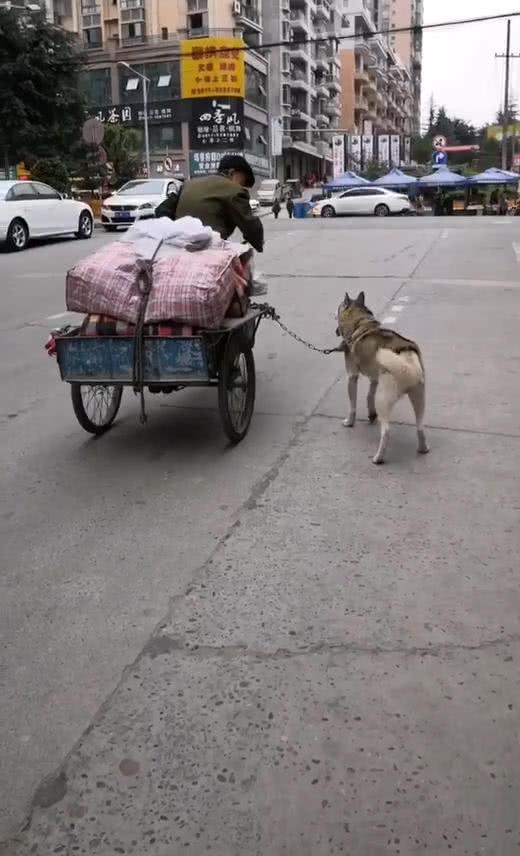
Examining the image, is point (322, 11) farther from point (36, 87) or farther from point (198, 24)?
point (36, 87)

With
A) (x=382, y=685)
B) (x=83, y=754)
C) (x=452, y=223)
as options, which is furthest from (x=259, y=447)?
(x=452, y=223)

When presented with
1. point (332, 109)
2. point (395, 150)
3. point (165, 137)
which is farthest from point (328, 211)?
point (332, 109)

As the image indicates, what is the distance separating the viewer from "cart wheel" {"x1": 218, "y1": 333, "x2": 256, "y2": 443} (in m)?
5.23

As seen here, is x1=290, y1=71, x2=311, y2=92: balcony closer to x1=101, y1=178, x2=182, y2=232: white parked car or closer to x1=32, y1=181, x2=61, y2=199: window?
x1=101, y1=178, x2=182, y2=232: white parked car

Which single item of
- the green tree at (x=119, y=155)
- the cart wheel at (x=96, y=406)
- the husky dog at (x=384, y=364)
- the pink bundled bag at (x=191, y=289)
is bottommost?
the cart wheel at (x=96, y=406)

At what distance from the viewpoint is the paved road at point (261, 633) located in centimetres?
242

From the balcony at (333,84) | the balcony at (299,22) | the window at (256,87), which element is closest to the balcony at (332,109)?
the balcony at (333,84)

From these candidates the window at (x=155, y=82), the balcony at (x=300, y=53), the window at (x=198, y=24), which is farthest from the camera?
the balcony at (x=300, y=53)

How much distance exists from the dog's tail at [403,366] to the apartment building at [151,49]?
55.7 meters

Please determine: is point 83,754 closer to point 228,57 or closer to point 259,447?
point 259,447

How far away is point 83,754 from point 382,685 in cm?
104

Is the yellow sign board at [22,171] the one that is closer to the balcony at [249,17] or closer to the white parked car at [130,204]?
the white parked car at [130,204]

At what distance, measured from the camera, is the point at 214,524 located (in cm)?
438

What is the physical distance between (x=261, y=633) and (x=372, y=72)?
366 feet
